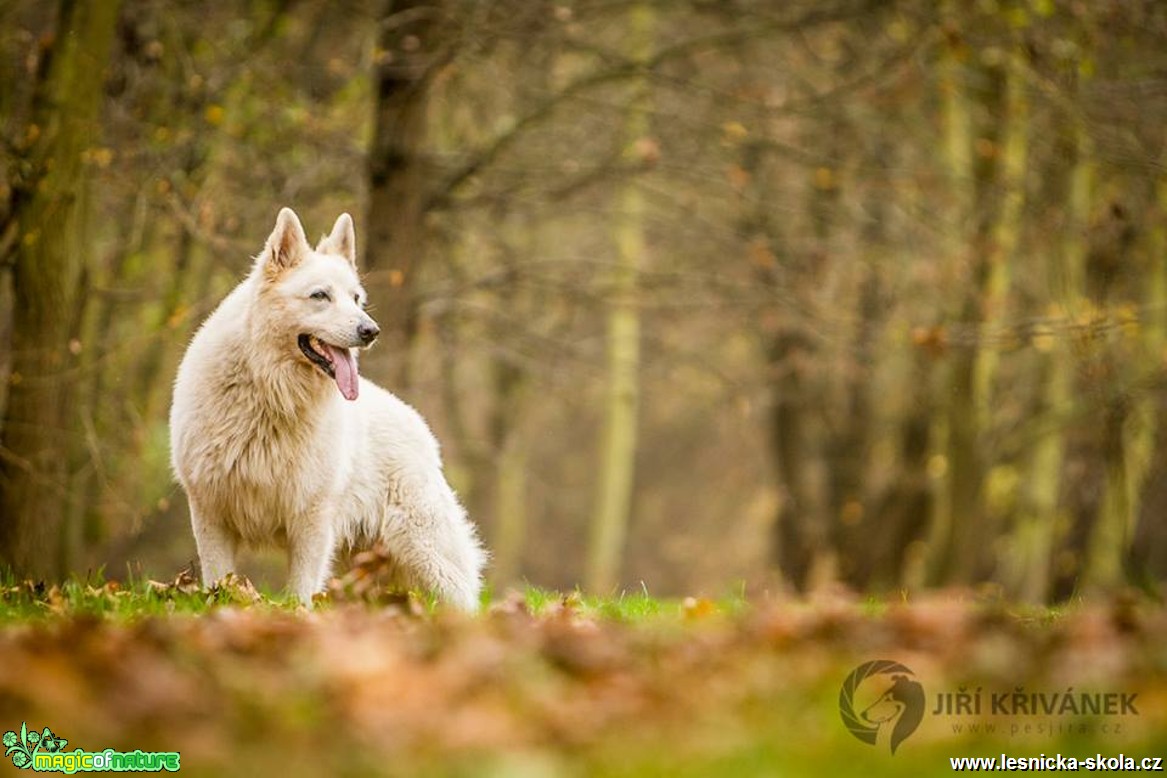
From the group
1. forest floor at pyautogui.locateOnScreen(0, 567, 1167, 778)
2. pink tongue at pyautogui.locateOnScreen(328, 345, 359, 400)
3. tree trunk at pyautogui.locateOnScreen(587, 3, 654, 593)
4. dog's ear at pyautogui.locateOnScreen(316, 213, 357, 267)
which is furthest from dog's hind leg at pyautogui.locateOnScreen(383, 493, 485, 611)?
tree trunk at pyautogui.locateOnScreen(587, 3, 654, 593)

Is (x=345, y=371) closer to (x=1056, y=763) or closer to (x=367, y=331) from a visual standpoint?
(x=367, y=331)

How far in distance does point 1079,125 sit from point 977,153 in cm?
448

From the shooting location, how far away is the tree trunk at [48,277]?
8.06m

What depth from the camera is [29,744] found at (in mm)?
3010

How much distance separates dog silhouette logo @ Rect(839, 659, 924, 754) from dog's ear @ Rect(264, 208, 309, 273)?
437cm

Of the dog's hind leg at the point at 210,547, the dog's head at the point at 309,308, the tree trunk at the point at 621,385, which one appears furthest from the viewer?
the tree trunk at the point at 621,385

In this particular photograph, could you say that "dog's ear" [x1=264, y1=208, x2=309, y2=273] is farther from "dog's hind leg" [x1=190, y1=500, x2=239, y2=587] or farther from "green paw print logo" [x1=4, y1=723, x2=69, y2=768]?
"green paw print logo" [x1=4, y1=723, x2=69, y2=768]

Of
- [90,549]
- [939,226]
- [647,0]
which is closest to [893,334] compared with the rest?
[939,226]

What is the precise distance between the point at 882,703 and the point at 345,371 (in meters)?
4.20

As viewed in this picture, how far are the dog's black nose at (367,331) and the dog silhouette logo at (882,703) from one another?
3.82m

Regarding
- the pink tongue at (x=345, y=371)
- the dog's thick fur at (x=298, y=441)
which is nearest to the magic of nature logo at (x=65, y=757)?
the dog's thick fur at (x=298, y=441)

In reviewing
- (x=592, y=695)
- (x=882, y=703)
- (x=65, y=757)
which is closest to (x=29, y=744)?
(x=65, y=757)

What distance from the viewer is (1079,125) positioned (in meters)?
11.2

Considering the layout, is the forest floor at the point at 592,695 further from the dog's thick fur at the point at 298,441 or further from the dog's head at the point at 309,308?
the dog's head at the point at 309,308
